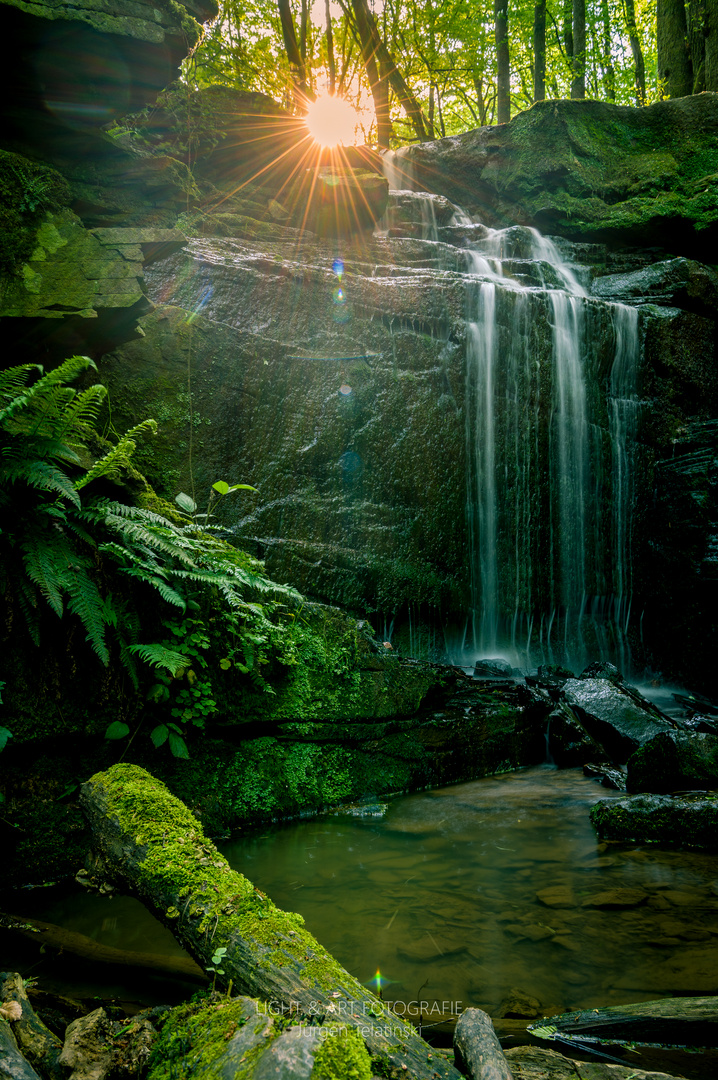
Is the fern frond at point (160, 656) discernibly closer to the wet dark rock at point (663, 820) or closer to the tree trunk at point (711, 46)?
the wet dark rock at point (663, 820)

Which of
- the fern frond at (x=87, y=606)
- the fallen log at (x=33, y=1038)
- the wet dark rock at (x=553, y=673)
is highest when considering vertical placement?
the fern frond at (x=87, y=606)

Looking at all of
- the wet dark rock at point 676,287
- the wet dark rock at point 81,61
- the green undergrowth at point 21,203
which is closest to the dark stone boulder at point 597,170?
the wet dark rock at point 676,287

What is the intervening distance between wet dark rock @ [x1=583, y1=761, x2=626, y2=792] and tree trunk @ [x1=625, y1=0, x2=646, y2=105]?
25.9 metres

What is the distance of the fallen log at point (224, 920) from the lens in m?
1.63

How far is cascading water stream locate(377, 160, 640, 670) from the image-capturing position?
865 cm

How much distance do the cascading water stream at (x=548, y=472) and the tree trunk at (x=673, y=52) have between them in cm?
1084

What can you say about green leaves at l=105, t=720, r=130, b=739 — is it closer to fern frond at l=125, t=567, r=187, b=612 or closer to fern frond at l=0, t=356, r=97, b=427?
fern frond at l=125, t=567, r=187, b=612

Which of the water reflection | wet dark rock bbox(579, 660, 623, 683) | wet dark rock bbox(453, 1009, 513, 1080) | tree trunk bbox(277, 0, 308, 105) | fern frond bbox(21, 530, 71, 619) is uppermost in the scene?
tree trunk bbox(277, 0, 308, 105)

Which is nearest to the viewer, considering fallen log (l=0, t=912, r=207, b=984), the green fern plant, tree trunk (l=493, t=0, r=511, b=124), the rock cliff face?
fallen log (l=0, t=912, r=207, b=984)

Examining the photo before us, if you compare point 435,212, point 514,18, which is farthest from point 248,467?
point 514,18

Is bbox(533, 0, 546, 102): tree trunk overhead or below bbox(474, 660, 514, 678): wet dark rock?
overhead

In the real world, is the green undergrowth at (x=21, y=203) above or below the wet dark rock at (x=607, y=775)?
above

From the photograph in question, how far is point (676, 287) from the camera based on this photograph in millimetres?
11281

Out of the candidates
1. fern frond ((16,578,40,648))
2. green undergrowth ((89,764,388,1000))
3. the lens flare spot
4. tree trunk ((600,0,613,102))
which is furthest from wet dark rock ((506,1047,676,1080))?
tree trunk ((600,0,613,102))
